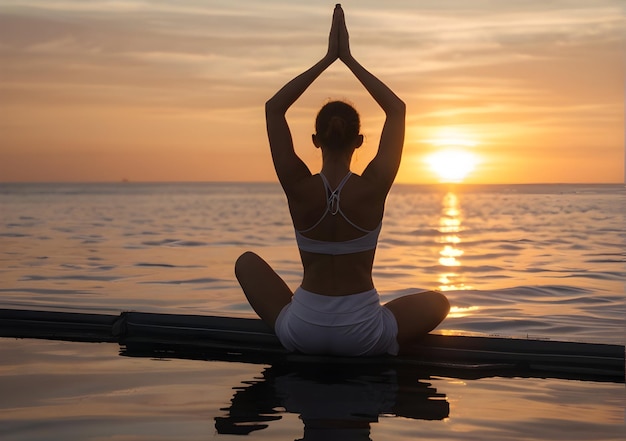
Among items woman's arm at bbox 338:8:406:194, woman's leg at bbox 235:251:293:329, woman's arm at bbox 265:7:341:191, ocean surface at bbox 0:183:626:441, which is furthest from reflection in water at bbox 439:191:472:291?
woman's arm at bbox 265:7:341:191

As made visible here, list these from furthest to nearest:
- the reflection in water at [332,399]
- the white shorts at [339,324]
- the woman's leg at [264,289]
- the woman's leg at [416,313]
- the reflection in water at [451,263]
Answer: the reflection in water at [451,263] < the woman's leg at [264,289] < the woman's leg at [416,313] < the white shorts at [339,324] < the reflection in water at [332,399]

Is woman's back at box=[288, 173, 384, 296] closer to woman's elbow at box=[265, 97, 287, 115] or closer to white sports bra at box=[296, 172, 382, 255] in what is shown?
white sports bra at box=[296, 172, 382, 255]

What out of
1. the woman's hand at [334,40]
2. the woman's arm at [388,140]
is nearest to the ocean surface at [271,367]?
the woman's arm at [388,140]

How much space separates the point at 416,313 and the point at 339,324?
0.57m

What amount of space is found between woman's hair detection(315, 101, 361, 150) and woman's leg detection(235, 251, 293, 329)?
97 cm

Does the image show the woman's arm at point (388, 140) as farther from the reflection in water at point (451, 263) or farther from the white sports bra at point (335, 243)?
the reflection in water at point (451, 263)

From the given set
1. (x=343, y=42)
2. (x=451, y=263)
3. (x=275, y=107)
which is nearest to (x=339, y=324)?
(x=275, y=107)

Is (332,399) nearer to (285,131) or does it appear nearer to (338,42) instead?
(285,131)

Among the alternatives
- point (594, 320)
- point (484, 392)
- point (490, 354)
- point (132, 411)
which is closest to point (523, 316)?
point (594, 320)

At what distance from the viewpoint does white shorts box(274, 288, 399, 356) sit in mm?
5008

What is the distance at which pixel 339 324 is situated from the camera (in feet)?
16.5

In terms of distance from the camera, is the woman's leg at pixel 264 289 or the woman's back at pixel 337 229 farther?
the woman's leg at pixel 264 289

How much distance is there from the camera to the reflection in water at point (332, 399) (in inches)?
160

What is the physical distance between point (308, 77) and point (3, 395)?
2442mm
